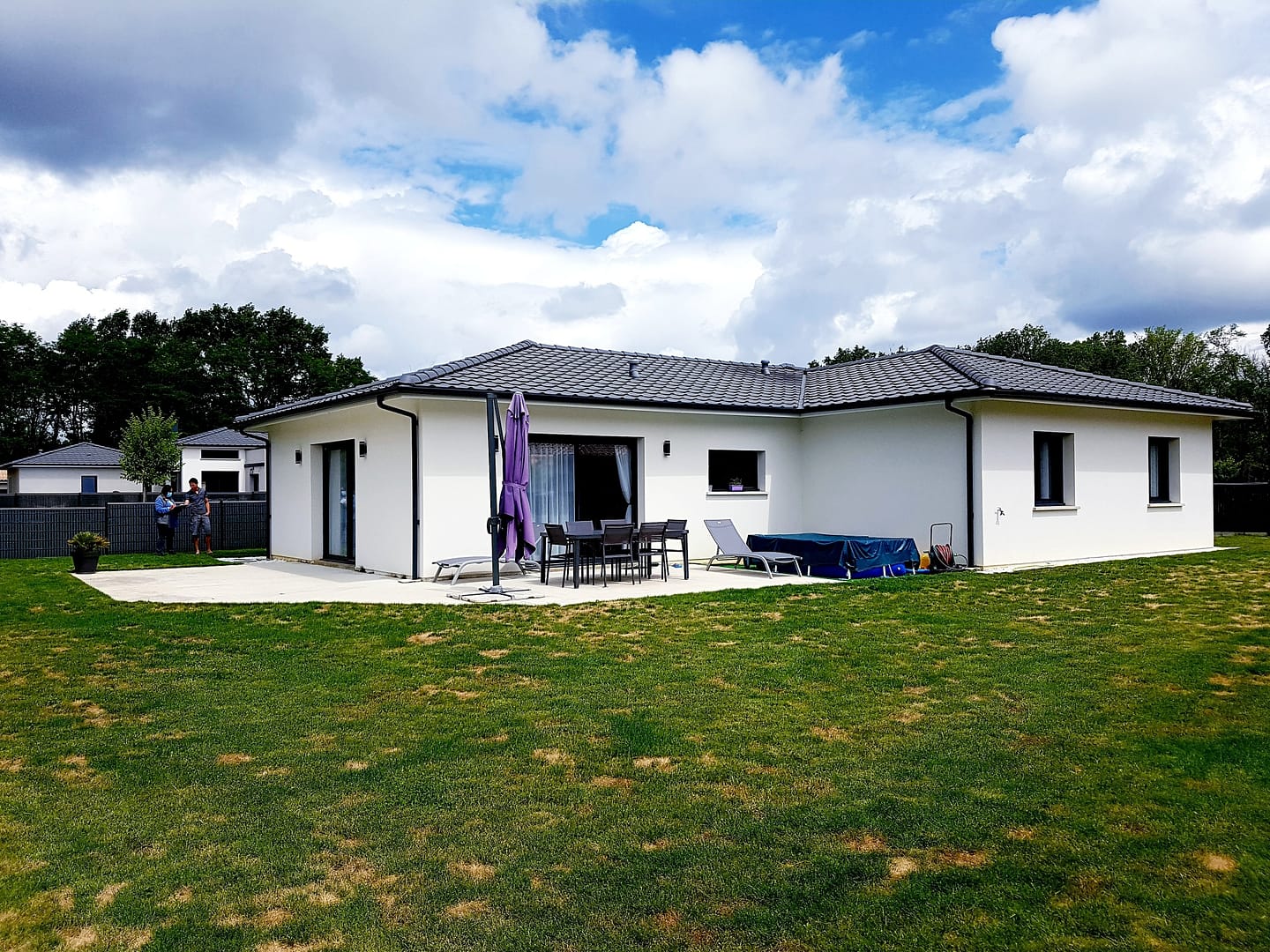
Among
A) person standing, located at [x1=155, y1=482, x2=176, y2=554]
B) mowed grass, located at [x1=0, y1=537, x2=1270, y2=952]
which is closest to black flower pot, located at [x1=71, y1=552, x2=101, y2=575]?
person standing, located at [x1=155, y1=482, x2=176, y2=554]

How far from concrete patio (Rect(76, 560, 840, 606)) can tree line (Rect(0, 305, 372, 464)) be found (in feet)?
146

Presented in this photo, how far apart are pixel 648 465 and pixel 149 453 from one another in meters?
29.5

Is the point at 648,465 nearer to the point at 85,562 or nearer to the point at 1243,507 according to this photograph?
the point at 85,562

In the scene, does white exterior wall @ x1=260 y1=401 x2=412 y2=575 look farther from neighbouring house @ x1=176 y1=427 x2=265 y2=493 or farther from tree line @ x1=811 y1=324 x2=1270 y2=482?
tree line @ x1=811 y1=324 x2=1270 y2=482

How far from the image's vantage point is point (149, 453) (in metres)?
36.9

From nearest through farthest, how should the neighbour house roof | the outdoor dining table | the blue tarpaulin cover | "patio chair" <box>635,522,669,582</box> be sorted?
1. the outdoor dining table
2. "patio chair" <box>635,522,669,582</box>
3. the blue tarpaulin cover
4. the neighbour house roof

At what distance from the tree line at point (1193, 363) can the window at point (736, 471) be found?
66.1 feet

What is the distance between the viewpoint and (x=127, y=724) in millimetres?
5621

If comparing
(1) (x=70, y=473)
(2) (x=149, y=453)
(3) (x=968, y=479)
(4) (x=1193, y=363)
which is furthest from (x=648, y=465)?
(4) (x=1193, y=363)

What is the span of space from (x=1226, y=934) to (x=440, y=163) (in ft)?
55.6

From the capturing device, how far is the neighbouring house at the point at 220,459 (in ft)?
132

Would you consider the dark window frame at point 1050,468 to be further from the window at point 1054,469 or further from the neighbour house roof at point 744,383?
the neighbour house roof at point 744,383

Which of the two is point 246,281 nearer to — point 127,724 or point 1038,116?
point 1038,116

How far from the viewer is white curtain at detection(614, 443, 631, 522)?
16.0 m
